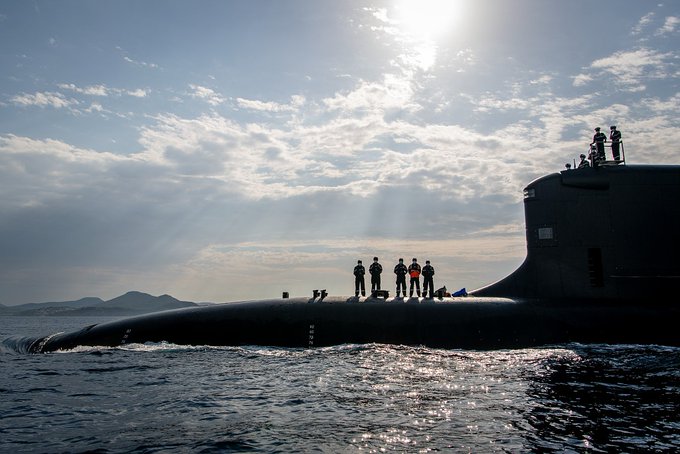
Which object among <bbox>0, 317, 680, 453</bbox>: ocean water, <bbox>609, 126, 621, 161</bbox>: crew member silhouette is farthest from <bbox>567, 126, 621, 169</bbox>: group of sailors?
<bbox>0, 317, 680, 453</bbox>: ocean water

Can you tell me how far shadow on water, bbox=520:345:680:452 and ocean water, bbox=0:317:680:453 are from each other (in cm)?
3

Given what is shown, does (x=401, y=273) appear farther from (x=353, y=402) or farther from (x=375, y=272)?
(x=353, y=402)

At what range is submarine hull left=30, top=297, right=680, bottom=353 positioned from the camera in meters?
19.4

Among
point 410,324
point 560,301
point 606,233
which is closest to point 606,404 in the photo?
point 410,324

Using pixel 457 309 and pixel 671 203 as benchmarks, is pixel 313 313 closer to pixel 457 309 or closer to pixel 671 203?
pixel 457 309

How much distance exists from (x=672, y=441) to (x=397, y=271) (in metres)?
15.0

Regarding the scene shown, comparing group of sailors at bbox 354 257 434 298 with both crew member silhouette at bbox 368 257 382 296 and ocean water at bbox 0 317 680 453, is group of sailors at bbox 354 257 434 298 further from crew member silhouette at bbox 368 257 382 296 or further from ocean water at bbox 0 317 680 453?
ocean water at bbox 0 317 680 453

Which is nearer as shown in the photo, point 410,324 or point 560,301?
point 410,324

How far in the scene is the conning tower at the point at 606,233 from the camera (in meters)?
19.8

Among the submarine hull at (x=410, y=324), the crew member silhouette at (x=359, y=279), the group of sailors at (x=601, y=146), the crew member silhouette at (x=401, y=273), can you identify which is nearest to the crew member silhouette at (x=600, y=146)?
Answer: the group of sailors at (x=601, y=146)

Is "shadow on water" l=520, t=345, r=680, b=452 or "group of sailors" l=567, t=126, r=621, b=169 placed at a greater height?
"group of sailors" l=567, t=126, r=621, b=169

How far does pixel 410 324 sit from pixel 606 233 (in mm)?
7962

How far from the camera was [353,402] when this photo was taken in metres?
11.4

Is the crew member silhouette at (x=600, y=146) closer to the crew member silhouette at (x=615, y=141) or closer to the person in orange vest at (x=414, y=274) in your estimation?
the crew member silhouette at (x=615, y=141)
